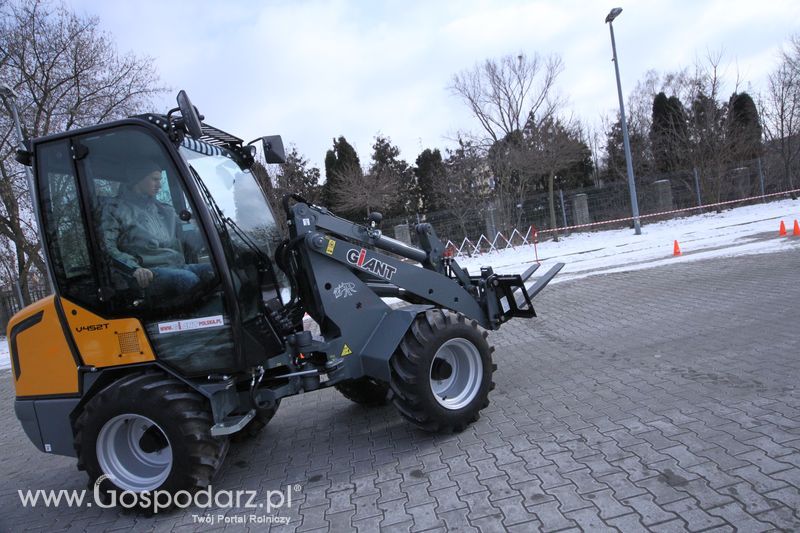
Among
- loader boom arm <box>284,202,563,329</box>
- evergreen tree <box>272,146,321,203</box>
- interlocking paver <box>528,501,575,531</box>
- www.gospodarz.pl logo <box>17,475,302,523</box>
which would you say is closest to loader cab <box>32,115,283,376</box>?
loader boom arm <box>284,202,563,329</box>

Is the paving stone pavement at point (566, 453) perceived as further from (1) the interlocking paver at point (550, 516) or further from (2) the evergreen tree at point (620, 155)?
(2) the evergreen tree at point (620, 155)

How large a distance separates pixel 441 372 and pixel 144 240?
2.54 metres

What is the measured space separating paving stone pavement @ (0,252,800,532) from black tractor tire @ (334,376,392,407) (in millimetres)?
138

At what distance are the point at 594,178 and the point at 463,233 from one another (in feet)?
57.3

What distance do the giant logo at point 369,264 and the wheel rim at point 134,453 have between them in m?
1.88

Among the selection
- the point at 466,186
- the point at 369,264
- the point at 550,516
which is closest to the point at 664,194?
the point at 466,186

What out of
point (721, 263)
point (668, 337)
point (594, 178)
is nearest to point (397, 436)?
point (668, 337)

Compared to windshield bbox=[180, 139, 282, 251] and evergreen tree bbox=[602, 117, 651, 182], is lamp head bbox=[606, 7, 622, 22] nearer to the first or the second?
evergreen tree bbox=[602, 117, 651, 182]

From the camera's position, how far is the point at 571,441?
12.6 ft

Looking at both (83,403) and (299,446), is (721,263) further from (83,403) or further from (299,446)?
(83,403)

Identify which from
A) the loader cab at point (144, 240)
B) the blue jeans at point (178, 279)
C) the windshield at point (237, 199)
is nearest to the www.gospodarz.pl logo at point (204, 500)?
the loader cab at point (144, 240)

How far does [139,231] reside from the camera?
12.0 feet

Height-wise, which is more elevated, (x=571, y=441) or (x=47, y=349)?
(x=47, y=349)

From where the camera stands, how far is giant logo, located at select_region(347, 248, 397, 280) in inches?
167
